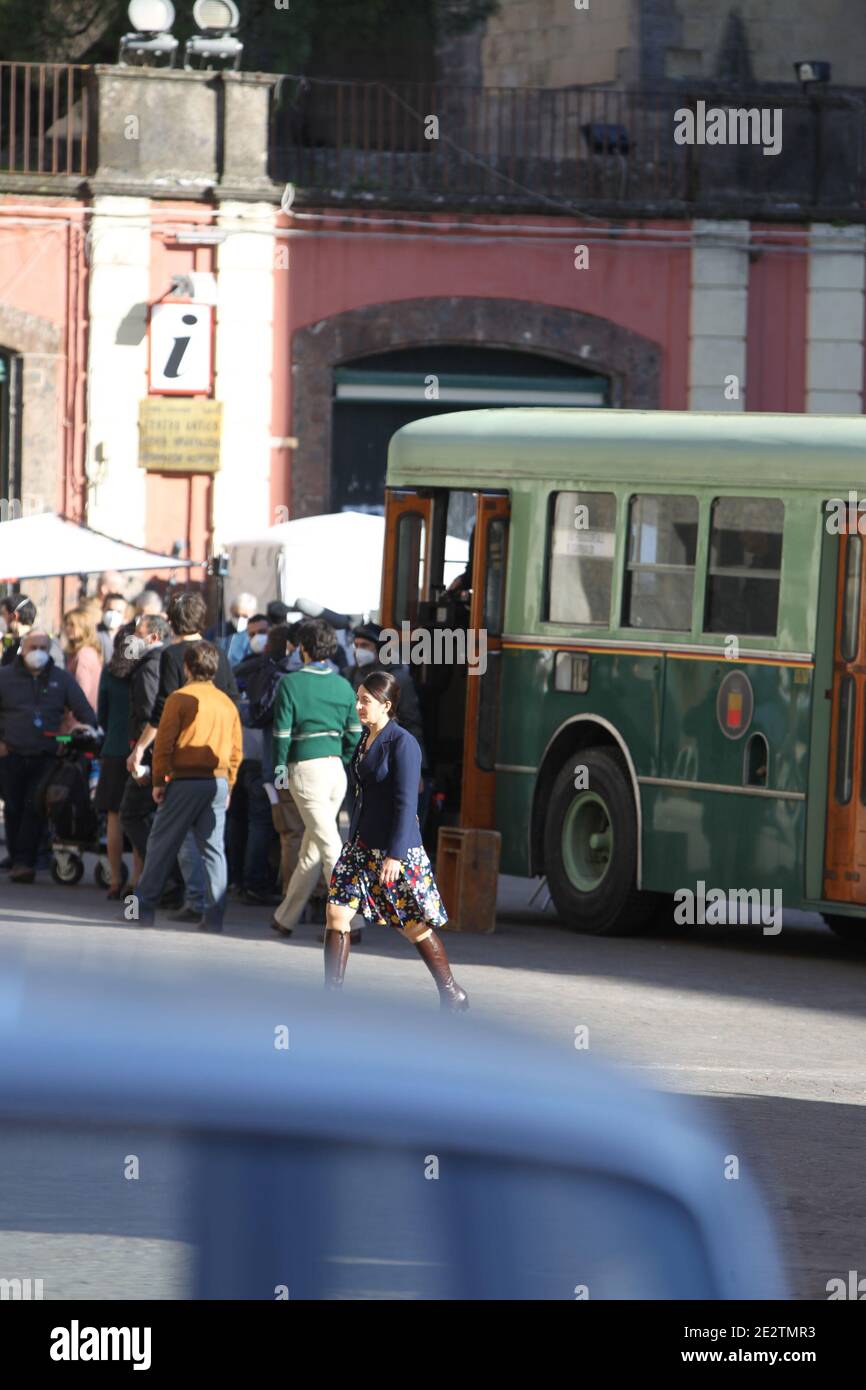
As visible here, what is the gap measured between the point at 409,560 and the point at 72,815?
8.93ft

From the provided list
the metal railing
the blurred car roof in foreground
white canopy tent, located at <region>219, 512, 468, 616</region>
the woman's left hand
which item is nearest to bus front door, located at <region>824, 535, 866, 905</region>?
the woman's left hand

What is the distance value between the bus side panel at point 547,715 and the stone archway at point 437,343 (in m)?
12.2

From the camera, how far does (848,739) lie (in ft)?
45.6

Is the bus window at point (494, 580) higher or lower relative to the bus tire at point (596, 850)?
higher

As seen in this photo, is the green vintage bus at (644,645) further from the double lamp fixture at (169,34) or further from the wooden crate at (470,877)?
the double lamp fixture at (169,34)

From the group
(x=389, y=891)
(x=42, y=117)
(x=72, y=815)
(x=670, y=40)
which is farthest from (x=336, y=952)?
(x=670, y=40)

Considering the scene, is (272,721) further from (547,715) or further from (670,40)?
(670,40)

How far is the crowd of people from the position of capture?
444 inches

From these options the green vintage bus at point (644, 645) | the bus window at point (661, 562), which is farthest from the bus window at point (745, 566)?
the bus window at point (661, 562)

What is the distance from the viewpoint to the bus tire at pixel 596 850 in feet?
49.3

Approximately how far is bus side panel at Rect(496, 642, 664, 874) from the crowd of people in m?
0.62
